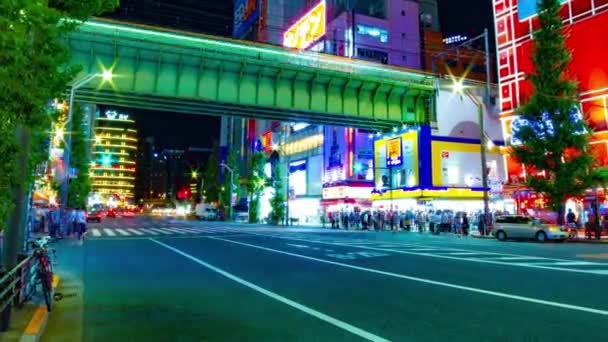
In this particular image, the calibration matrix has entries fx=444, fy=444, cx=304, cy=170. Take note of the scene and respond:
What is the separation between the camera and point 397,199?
4559cm

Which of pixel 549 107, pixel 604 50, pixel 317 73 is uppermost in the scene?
pixel 604 50

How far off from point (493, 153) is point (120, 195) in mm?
154373

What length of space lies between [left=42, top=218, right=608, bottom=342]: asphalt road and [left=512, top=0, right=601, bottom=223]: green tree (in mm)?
14879

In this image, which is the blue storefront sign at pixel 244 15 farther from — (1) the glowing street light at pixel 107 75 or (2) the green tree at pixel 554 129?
(1) the glowing street light at pixel 107 75

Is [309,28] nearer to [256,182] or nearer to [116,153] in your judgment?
[256,182]

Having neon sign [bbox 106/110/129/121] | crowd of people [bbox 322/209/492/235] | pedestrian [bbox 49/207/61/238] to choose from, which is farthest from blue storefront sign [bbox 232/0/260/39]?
pedestrian [bbox 49/207/61/238]

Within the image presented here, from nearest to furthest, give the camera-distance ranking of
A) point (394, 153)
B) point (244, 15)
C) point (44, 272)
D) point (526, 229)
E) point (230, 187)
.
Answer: point (44, 272) → point (526, 229) → point (394, 153) → point (230, 187) → point (244, 15)

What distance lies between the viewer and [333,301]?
7.82 meters

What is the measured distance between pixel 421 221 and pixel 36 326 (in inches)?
1261

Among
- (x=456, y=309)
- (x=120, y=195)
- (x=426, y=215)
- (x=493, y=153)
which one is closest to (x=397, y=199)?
(x=426, y=215)

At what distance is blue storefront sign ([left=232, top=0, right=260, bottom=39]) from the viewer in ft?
339

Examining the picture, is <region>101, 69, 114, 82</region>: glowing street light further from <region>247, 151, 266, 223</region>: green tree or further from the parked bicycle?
<region>247, 151, 266, 223</region>: green tree

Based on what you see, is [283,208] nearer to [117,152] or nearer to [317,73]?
[317,73]

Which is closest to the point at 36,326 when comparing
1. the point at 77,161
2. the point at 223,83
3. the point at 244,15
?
the point at 223,83
